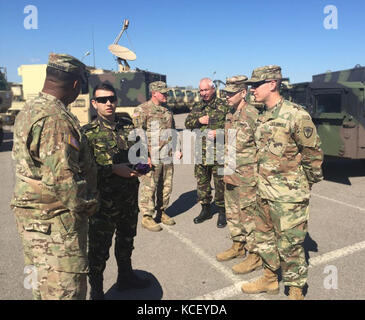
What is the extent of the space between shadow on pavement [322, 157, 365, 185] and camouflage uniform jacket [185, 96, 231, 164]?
13.1 feet

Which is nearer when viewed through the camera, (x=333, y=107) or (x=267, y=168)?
(x=267, y=168)

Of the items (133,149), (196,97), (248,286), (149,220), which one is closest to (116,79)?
(149,220)

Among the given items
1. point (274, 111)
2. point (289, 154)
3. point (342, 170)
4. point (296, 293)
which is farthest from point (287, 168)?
point (342, 170)

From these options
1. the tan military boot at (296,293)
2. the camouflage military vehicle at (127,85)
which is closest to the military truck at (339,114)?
the tan military boot at (296,293)

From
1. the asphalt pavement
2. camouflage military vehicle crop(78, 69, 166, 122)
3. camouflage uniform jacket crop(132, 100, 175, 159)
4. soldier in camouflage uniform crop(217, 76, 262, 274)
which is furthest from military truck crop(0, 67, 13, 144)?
soldier in camouflage uniform crop(217, 76, 262, 274)

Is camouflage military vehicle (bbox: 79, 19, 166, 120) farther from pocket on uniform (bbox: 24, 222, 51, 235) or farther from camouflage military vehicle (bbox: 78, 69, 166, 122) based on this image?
pocket on uniform (bbox: 24, 222, 51, 235)

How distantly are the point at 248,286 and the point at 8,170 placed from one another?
7822 millimetres

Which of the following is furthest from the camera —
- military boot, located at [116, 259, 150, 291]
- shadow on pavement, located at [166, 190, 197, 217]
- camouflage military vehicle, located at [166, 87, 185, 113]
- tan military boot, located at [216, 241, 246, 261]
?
camouflage military vehicle, located at [166, 87, 185, 113]

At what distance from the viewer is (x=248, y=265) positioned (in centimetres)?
329

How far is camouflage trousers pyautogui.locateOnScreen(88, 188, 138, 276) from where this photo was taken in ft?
8.60

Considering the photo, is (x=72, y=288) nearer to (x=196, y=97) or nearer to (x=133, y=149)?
(x=133, y=149)

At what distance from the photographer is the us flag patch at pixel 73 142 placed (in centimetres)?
171

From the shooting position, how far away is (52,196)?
1.75m

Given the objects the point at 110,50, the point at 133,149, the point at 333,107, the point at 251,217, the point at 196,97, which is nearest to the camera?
the point at 133,149
